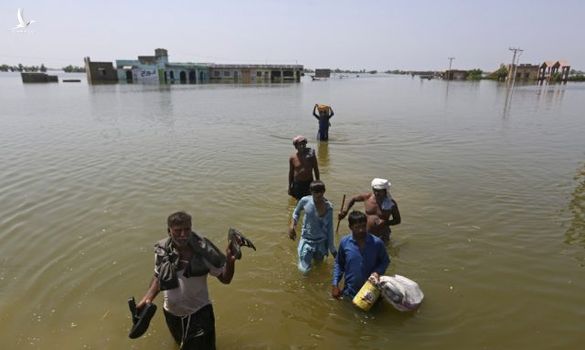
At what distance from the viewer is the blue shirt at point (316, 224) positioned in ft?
16.8

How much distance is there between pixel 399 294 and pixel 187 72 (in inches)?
3487

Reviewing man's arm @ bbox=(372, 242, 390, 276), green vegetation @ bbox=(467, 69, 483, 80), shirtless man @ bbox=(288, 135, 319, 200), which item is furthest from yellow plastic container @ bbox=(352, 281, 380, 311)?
green vegetation @ bbox=(467, 69, 483, 80)

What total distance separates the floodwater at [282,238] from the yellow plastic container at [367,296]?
1.07 ft

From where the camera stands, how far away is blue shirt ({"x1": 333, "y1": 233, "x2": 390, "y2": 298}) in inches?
171

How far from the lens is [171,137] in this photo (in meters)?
17.7

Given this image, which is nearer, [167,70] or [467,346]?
[467,346]

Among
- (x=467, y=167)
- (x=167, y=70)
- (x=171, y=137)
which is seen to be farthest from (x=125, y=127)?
(x=167, y=70)

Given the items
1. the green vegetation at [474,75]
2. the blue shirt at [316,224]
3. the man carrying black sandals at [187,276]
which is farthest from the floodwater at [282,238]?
the green vegetation at [474,75]

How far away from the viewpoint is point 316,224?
5160 mm

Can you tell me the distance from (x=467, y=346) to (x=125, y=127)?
19663mm

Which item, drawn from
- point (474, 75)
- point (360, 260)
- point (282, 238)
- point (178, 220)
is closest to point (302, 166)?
point (282, 238)

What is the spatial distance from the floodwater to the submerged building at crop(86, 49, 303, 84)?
68.9 metres

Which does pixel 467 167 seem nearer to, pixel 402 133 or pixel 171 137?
pixel 402 133

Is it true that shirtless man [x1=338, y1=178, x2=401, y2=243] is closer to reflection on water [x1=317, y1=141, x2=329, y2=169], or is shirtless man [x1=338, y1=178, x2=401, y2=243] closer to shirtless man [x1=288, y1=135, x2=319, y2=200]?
shirtless man [x1=288, y1=135, x2=319, y2=200]
